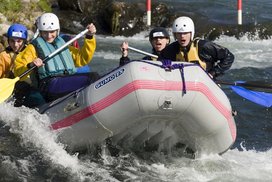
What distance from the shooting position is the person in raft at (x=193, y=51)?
246 inches

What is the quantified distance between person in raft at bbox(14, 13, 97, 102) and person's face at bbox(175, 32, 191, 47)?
96cm

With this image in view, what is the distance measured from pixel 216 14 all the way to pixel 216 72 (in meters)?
9.64

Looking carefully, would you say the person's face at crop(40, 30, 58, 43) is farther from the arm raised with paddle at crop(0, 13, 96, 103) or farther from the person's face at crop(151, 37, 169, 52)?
the person's face at crop(151, 37, 169, 52)

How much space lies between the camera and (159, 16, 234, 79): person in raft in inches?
246

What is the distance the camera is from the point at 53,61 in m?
6.60

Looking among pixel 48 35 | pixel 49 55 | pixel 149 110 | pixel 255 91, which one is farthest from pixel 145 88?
pixel 255 91

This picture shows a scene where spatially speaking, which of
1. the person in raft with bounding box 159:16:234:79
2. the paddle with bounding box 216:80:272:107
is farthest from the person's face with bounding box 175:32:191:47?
the paddle with bounding box 216:80:272:107

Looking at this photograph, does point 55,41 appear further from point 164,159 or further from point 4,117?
point 164,159

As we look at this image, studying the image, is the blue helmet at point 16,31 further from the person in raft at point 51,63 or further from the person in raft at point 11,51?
the person in raft at point 51,63

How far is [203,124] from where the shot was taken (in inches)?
220

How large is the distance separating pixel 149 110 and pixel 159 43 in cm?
124

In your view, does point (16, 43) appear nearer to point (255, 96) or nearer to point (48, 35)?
point (48, 35)

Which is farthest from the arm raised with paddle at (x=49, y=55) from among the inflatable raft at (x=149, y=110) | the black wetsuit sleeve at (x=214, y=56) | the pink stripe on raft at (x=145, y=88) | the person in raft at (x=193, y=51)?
the black wetsuit sleeve at (x=214, y=56)

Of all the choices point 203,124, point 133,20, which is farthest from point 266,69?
point 203,124
